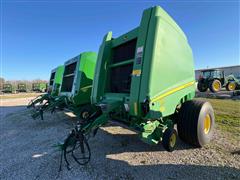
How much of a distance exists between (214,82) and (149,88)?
15.3 m

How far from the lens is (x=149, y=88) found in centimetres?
236

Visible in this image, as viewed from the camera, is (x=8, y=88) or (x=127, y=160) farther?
(x=8, y=88)

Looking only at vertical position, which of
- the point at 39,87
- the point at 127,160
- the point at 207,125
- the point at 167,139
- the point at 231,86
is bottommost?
the point at 127,160

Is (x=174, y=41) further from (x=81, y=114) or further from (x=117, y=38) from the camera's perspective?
(x=81, y=114)

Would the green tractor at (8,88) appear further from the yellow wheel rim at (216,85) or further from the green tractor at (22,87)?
the yellow wheel rim at (216,85)

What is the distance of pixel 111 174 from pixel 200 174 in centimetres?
129

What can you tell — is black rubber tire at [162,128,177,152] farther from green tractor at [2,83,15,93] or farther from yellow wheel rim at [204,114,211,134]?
green tractor at [2,83,15,93]

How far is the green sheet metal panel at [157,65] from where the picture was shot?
7.90 ft

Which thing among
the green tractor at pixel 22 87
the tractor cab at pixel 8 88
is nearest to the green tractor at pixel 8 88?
the tractor cab at pixel 8 88

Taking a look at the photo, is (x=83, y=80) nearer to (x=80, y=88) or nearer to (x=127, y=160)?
(x=80, y=88)

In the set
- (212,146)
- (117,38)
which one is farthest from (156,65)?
(212,146)

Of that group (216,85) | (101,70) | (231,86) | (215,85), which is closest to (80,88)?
(101,70)

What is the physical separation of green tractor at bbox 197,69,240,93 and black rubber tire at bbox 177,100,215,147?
14.0 metres

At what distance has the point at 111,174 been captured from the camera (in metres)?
2.37
